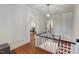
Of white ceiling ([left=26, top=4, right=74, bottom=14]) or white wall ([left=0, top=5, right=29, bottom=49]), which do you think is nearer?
white ceiling ([left=26, top=4, right=74, bottom=14])

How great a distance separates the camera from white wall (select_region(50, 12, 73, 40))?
1.60 m

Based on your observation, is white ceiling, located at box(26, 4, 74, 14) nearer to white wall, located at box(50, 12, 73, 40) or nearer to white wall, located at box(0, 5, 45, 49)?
white wall, located at box(50, 12, 73, 40)

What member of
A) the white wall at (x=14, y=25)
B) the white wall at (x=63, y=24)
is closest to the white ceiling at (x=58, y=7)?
the white wall at (x=63, y=24)

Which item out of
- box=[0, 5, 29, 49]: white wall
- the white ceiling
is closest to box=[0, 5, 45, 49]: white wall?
box=[0, 5, 29, 49]: white wall

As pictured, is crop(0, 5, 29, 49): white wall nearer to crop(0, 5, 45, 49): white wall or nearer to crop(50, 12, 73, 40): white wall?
crop(0, 5, 45, 49): white wall

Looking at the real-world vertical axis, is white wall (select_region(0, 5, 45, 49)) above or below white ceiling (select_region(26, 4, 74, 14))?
below

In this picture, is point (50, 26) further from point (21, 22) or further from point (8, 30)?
point (8, 30)

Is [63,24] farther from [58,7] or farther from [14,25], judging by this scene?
[14,25]

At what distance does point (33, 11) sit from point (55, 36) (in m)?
0.73

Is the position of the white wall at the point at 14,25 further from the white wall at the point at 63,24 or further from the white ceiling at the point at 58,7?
the white wall at the point at 63,24

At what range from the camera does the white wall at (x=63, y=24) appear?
1.60m

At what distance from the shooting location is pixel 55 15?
1.57m

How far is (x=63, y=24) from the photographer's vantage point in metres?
1.77
